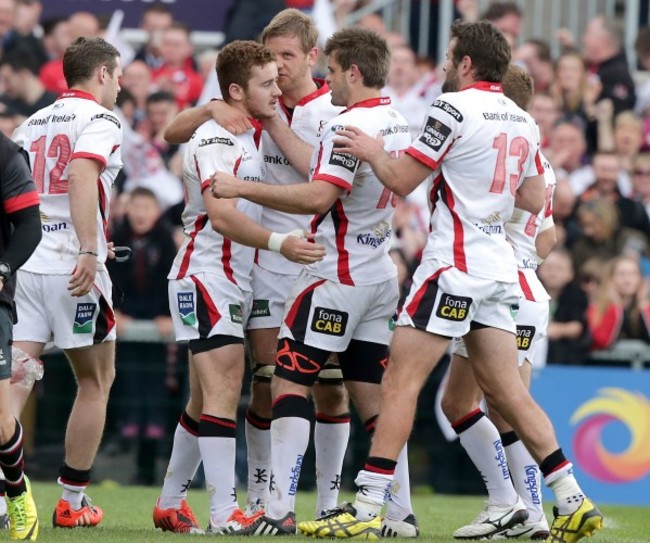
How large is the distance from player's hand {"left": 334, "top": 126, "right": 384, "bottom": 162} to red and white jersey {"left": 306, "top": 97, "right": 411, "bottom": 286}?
15cm

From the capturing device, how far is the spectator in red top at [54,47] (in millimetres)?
15070

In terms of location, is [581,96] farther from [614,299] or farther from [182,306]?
[182,306]

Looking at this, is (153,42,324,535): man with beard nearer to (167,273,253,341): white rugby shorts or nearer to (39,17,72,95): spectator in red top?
(167,273,253,341): white rugby shorts

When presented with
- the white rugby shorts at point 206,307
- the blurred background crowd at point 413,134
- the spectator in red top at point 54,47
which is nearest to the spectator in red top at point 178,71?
the blurred background crowd at point 413,134

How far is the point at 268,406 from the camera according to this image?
27.0 feet

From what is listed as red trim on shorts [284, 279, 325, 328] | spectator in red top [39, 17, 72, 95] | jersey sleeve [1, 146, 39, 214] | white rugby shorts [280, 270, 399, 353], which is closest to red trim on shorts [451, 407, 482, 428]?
white rugby shorts [280, 270, 399, 353]

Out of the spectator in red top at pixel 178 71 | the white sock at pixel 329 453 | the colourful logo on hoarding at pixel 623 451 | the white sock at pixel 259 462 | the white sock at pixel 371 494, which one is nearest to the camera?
the white sock at pixel 371 494

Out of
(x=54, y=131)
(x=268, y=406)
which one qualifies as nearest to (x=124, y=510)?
(x=268, y=406)

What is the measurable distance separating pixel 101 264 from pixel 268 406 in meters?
1.25

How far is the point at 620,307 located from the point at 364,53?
22.4 ft

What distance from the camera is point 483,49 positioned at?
7.43 m

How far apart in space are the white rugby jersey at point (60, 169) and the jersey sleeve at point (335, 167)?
4.44 ft

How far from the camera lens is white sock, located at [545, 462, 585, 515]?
7.20 m

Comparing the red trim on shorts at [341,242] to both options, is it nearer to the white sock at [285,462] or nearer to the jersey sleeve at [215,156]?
the jersey sleeve at [215,156]
